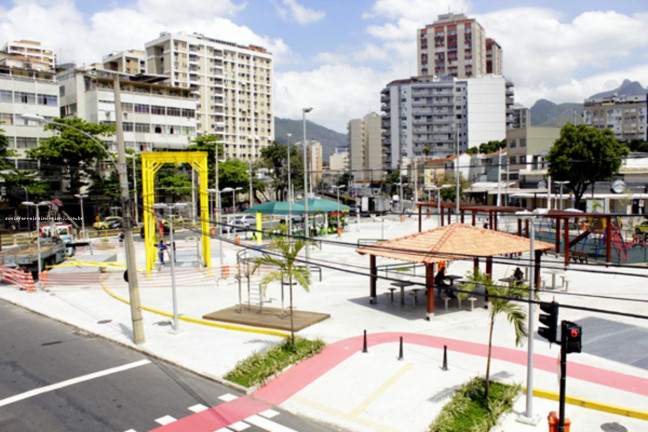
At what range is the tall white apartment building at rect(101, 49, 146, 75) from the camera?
355 ft

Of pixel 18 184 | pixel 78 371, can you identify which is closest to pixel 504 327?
pixel 78 371

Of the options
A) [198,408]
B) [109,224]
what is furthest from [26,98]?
[198,408]

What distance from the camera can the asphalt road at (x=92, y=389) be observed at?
11695mm

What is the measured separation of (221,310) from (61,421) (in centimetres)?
967

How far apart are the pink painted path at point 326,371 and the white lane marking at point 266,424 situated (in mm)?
244

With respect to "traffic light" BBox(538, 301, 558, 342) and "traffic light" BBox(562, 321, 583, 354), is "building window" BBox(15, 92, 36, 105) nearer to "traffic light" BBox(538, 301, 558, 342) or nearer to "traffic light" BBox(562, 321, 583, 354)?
"traffic light" BBox(538, 301, 558, 342)

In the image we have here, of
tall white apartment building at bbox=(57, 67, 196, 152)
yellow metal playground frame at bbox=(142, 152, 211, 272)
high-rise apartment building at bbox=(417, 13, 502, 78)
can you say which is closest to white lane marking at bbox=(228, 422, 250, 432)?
yellow metal playground frame at bbox=(142, 152, 211, 272)

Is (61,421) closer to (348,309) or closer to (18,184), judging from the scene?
(348,309)

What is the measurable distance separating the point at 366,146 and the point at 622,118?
8042 cm

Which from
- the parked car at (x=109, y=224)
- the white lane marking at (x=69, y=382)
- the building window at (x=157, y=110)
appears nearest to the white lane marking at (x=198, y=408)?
the white lane marking at (x=69, y=382)

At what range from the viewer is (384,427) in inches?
437

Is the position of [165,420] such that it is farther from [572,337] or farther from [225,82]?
[225,82]

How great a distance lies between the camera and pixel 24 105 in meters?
63.4

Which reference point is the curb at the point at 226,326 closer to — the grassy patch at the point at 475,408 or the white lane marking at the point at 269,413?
the white lane marking at the point at 269,413
